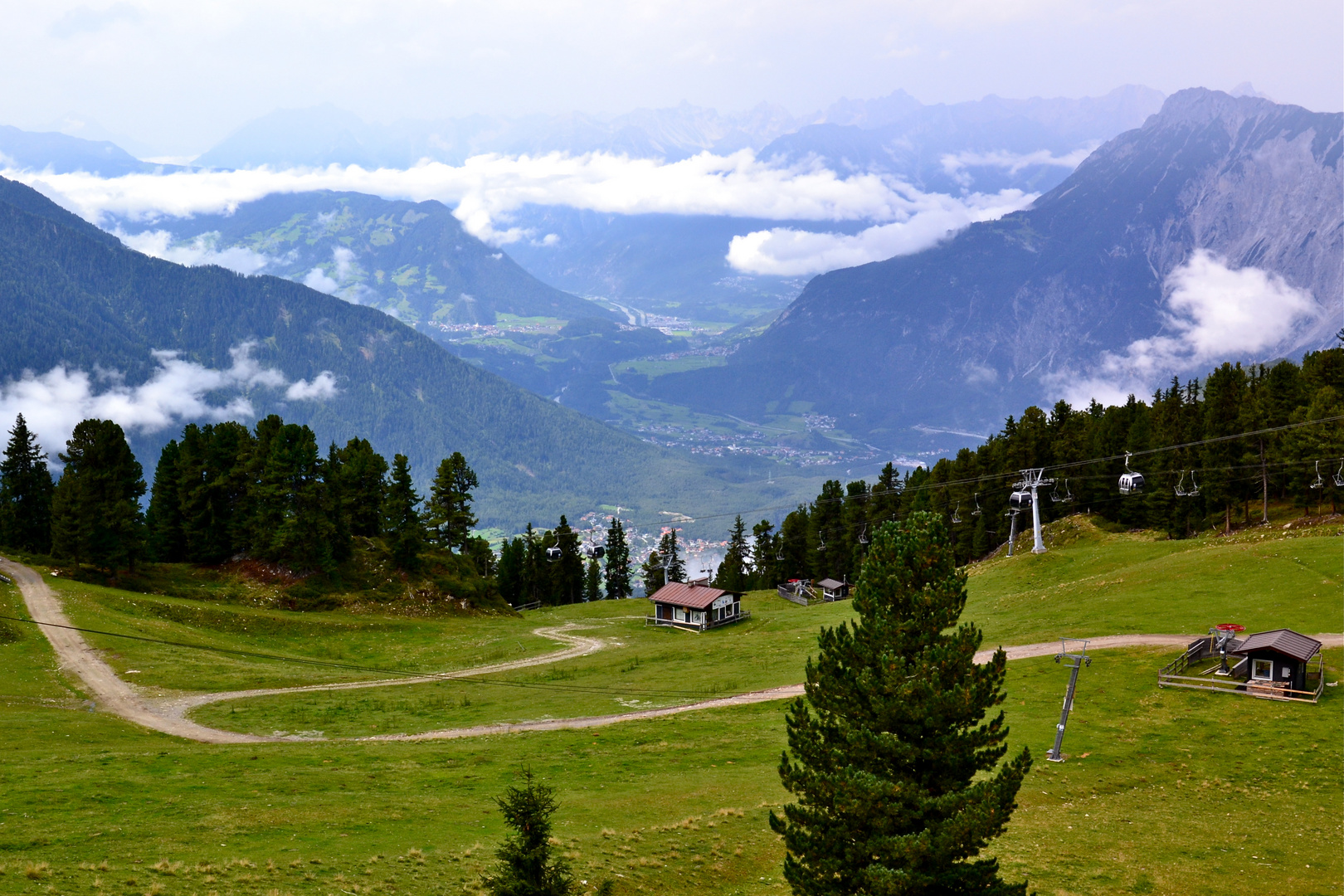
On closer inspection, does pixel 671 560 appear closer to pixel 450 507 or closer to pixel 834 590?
pixel 834 590

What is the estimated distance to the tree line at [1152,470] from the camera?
268 ft

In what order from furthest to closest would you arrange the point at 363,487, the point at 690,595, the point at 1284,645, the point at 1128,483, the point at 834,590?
the point at 834,590
the point at 363,487
the point at 690,595
the point at 1128,483
the point at 1284,645

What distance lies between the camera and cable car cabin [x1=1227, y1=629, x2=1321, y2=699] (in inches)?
1666

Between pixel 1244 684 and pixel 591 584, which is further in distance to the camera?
pixel 591 584

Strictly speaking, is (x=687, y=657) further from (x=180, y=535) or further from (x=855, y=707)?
(x=180, y=535)

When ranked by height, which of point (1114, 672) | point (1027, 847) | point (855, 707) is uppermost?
point (855, 707)

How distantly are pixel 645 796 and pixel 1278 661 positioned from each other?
1238 inches

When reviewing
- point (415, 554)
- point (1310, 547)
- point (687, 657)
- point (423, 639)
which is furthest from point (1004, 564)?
point (415, 554)

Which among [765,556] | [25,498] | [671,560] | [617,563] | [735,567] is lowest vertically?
[735,567]

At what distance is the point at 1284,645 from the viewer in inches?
1671

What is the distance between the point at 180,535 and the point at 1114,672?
3573 inches

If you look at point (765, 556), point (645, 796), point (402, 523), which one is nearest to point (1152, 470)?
point (765, 556)

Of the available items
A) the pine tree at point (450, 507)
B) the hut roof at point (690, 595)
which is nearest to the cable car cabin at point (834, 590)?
the hut roof at point (690, 595)

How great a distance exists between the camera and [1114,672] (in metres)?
47.7
